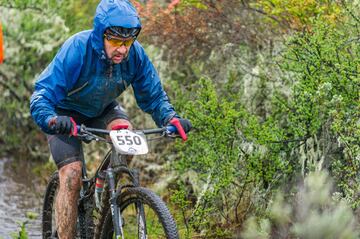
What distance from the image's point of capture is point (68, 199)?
5.87 metres

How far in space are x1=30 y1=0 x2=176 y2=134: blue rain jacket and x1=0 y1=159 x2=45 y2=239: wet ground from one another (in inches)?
81.5

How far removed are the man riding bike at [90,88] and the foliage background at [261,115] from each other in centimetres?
104

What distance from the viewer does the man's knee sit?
587cm

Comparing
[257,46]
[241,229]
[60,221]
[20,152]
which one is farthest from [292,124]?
[20,152]

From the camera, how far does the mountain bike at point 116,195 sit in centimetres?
539

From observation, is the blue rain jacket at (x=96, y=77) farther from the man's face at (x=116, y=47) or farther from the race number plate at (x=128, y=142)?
the race number plate at (x=128, y=142)

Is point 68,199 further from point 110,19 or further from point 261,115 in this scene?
point 261,115

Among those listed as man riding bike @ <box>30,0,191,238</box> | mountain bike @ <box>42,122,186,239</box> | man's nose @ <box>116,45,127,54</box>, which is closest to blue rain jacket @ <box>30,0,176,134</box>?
man riding bike @ <box>30,0,191,238</box>

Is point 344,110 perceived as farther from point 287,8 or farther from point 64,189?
point 64,189

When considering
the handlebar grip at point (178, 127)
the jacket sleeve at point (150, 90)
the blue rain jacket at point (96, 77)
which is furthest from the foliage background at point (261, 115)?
the blue rain jacket at point (96, 77)

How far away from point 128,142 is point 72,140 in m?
0.68

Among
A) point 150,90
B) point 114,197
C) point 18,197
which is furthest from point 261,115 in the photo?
point 18,197

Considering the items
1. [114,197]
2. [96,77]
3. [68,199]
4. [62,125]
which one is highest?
[96,77]

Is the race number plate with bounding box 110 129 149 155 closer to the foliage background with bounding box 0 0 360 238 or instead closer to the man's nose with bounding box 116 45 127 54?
the man's nose with bounding box 116 45 127 54
